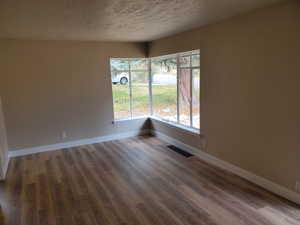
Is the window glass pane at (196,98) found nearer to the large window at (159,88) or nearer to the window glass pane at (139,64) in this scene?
the large window at (159,88)

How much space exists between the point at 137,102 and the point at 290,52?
3.99 meters

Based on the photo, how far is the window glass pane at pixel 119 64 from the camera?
563cm

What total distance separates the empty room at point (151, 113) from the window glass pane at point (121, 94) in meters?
0.03

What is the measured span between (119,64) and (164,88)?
51.0 inches

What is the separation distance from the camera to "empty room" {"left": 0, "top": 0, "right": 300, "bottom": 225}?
9.02 ft

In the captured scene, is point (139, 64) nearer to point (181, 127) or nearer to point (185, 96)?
point (185, 96)

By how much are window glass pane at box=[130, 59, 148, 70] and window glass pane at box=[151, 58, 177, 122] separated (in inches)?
8.8

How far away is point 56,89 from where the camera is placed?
199 inches

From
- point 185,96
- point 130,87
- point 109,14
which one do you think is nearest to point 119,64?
point 130,87

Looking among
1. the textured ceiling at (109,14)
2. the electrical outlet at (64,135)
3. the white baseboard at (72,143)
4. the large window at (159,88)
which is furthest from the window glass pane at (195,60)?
the electrical outlet at (64,135)

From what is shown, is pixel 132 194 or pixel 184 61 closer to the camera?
pixel 132 194

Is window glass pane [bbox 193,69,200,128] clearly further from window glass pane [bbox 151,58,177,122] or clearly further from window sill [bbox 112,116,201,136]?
window glass pane [bbox 151,58,177,122]

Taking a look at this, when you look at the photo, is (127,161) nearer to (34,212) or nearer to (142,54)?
(34,212)

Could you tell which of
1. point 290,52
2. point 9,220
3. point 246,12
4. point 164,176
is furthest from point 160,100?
point 9,220
